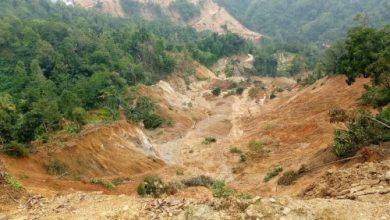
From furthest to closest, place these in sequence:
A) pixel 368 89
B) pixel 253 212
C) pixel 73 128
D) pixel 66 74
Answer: pixel 66 74 < pixel 73 128 < pixel 368 89 < pixel 253 212

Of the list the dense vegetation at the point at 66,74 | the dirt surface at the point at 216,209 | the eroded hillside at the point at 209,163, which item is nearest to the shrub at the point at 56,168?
the eroded hillside at the point at 209,163

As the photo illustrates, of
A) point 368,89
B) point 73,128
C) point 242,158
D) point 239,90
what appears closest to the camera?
point 368,89

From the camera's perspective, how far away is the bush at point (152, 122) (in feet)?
180

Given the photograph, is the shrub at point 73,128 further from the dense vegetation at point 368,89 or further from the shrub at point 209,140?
the dense vegetation at point 368,89

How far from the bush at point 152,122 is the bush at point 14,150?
88.6 ft

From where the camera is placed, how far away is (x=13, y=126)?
34906 mm

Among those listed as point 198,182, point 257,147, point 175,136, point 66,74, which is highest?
point 66,74

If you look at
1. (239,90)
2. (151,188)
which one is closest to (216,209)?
(151,188)

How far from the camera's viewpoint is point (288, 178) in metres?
25.3

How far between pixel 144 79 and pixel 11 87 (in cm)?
2127

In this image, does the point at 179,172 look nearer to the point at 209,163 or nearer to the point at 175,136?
the point at 209,163

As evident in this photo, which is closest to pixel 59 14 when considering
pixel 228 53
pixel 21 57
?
pixel 228 53

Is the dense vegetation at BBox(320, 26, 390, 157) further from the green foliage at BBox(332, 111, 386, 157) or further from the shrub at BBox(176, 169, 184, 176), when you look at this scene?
the shrub at BBox(176, 169, 184, 176)

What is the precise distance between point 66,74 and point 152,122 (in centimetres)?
2061
